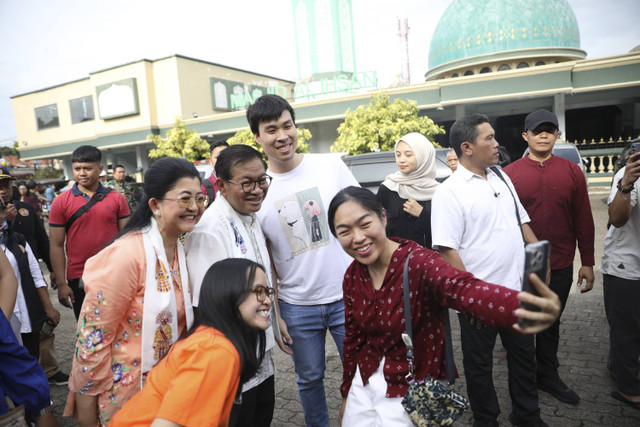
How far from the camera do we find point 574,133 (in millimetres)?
27141

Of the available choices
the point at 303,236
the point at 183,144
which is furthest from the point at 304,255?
the point at 183,144

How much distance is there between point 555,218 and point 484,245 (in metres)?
1.01

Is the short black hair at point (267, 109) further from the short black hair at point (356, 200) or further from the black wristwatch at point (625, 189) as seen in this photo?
the black wristwatch at point (625, 189)

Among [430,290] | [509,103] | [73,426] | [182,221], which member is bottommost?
[73,426]

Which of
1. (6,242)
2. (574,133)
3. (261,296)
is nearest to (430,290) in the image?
(261,296)

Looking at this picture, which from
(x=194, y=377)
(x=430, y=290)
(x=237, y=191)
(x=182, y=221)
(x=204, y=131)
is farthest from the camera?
(x=204, y=131)

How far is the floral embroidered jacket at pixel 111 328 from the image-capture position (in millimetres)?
1833

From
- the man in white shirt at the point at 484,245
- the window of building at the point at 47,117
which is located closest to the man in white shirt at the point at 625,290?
the man in white shirt at the point at 484,245

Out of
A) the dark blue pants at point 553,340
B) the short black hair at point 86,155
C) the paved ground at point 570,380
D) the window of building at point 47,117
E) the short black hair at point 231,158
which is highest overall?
the window of building at point 47,117

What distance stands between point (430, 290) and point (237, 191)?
3.74 ft

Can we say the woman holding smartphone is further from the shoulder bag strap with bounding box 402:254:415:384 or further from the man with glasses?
the man with glasses

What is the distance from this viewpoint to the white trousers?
1751 millimetres

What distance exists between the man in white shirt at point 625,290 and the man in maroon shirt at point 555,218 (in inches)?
7.5

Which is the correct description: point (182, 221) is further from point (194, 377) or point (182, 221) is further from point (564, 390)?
point (564, 390)
